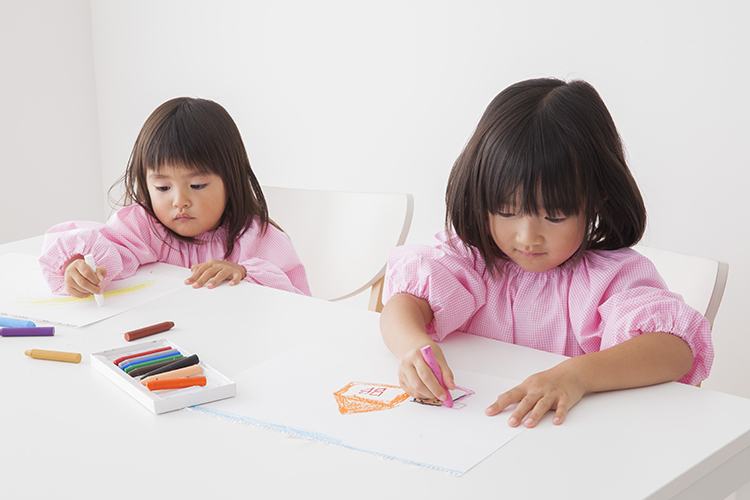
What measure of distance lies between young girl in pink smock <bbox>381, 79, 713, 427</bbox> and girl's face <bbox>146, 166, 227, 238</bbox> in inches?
17.6

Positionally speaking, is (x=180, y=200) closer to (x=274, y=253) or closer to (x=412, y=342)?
(x=274, y=253)

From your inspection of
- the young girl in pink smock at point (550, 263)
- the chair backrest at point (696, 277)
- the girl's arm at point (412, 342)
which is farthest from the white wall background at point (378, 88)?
the girl's arm at point (412, 342)

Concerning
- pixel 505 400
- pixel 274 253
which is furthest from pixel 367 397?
pixel 274 253

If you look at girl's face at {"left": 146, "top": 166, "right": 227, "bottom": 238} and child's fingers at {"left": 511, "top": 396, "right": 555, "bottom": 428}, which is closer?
child's fingers at {"left": 511, "top": 396, "right": 555, "bottom": 428}

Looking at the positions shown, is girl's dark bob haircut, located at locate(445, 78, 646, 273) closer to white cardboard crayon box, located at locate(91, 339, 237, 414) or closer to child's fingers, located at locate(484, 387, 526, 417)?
child's fingers, located at locate(484, 387, 526, 417)

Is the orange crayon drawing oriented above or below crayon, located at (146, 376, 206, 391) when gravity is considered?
below

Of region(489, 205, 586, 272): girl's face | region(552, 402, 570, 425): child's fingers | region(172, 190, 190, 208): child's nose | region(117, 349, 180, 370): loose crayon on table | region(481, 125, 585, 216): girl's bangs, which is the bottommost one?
region(117, 349, 180, 370): loose crayon on table

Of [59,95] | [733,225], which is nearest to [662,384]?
[733,225]

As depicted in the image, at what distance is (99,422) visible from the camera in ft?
2.19

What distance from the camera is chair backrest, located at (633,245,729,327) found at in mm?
1033

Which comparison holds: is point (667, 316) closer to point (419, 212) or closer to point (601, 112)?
point (601, 112)

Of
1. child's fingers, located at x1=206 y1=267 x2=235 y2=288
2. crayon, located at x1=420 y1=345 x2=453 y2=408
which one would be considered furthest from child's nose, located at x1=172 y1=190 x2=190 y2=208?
crayon, located at x1=420 y1=345 x2=453 y2=408

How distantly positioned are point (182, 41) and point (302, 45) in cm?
59

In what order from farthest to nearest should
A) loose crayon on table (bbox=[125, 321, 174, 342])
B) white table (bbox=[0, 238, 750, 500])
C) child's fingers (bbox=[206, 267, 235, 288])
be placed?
A: child's fingers (bbox=[206, 267, 235, 288])
loose crayon on table (bbox=[125, 321, 174, 342])
white table (bbox=[0, 238, 750, 500])
